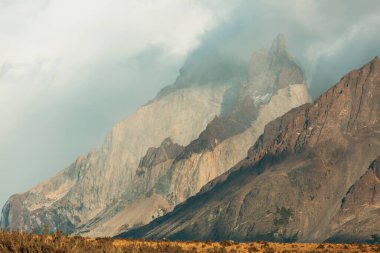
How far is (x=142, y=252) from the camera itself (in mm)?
60875

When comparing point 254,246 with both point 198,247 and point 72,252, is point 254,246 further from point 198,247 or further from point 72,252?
point 72,252

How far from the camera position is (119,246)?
66438mm

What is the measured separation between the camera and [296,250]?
77.2 m

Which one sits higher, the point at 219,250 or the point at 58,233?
the point at 58,233

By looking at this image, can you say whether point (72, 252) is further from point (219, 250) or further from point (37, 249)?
point (219, 250)

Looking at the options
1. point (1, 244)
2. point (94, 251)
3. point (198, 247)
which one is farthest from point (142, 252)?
point (198, 247)

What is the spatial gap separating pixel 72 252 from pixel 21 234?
8.72m

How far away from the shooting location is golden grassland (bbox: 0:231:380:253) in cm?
5559

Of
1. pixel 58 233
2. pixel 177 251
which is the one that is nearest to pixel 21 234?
pixel 58 233

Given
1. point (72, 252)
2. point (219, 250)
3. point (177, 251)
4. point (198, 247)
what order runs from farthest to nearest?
1. point (198, 247)
2. point (219, 250)
3. point (177, 251)
4. point (72, 252)

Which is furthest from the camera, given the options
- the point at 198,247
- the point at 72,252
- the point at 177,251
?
the point at 198,247

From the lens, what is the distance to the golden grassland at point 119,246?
2189 inches

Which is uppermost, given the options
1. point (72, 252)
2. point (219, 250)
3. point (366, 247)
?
point (72, 252)

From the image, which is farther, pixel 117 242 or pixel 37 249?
pixel 117 242
